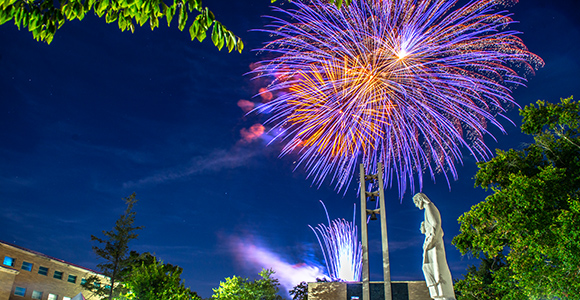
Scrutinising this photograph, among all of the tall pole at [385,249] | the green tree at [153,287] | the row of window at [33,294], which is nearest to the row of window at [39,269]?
the row of window at [33,294]

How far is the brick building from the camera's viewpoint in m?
37.8

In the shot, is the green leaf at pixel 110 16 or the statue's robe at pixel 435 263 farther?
the statue's robe at pixel 435 263

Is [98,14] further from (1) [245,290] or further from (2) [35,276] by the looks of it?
(2) [35,276]

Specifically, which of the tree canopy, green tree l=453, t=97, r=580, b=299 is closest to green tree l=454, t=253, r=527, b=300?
green tree l=453, t=97, r=580, b=299

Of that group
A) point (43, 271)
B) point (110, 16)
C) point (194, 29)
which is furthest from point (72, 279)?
point (194, 29)

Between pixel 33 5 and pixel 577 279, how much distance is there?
65.2ft

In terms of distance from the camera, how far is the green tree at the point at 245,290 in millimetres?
29942

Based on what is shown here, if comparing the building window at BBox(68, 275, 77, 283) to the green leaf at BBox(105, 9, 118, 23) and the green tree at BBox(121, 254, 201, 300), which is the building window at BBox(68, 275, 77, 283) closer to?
the green tree at BBox(121, 254, 201, 300)

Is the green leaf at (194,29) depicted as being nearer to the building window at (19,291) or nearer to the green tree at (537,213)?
the green tree at (537,213)

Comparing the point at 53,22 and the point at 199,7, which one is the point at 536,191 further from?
the point at 53,22

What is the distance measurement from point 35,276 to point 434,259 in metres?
49.4

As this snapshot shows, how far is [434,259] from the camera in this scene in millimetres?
8219

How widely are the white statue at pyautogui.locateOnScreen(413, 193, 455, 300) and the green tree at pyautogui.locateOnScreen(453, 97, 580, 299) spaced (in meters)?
10.8

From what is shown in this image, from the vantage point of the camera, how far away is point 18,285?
41.2 metres
